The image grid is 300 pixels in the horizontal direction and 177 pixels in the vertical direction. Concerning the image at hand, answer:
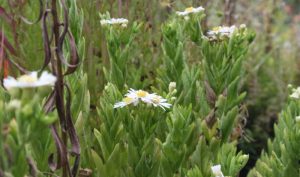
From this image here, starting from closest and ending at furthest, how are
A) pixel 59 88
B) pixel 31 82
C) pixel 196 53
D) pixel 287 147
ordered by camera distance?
pixel 31 82, pixel 59 88, pixel 287 147, pixel 196 53

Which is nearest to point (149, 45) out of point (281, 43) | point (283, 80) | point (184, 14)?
point (184, 14)

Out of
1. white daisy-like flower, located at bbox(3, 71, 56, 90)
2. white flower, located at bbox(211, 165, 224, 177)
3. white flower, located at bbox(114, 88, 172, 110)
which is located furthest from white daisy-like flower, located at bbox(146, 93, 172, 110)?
white daisy-like flower, located at bbox(3, 71, 56, 90)

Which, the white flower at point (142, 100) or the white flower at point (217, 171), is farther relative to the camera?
the white flower at point (142, 100)

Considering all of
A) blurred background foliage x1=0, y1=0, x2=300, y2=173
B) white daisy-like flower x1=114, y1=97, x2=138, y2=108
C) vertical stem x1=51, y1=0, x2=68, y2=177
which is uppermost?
vertical stem x1=51, y1=0, x2=68, y2=177

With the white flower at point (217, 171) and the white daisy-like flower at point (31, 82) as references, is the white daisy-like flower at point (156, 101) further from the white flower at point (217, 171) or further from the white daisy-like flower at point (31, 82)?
the white daisy-like flower at point (31, 82)

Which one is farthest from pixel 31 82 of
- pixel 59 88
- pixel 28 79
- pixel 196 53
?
pixel 196 53

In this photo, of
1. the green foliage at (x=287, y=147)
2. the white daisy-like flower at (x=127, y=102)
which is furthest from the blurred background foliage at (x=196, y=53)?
the green foliage at (x=287, y=147)

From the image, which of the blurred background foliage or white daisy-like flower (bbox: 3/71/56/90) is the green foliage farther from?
white daisy-like flower (bbox: 3/71/56/90)

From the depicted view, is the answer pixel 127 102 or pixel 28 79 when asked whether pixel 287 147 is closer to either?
pixel 127 102

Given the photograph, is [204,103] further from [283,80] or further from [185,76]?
[283,80]
